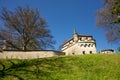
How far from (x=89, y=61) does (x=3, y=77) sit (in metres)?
9.11

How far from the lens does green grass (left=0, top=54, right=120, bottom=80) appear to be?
16.6 metres

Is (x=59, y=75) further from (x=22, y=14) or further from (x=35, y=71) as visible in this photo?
(x=22, y=14)

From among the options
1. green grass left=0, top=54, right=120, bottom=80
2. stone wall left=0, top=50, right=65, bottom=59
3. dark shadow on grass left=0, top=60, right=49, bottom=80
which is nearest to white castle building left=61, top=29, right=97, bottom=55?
stone wall left=0, top=50, right=65, bottom=59

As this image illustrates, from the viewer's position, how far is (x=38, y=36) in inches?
2026

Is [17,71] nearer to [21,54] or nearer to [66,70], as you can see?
[66,70]

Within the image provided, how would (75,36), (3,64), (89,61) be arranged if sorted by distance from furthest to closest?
(75,36)
(89,61)
(3,64)

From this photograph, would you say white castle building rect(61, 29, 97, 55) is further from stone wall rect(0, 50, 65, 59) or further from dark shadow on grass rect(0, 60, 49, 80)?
dark shadow on grass rect(0, 60, 49, 80)

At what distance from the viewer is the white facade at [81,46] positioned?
7812 centimetres

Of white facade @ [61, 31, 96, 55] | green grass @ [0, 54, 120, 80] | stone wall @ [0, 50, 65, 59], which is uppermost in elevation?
white facade @ [61, 31, 96, 55]

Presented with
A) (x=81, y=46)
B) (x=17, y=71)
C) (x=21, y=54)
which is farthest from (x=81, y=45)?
(x=17, y=71)

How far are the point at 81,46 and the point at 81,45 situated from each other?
36 centimetres

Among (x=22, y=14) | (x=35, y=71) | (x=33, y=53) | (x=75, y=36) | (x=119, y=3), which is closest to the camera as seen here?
(x=35, y=71)

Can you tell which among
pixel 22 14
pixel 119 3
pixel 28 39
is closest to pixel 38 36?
pixel 28 39

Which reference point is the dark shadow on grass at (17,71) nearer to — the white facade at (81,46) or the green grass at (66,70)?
the green grass at (66,70)
